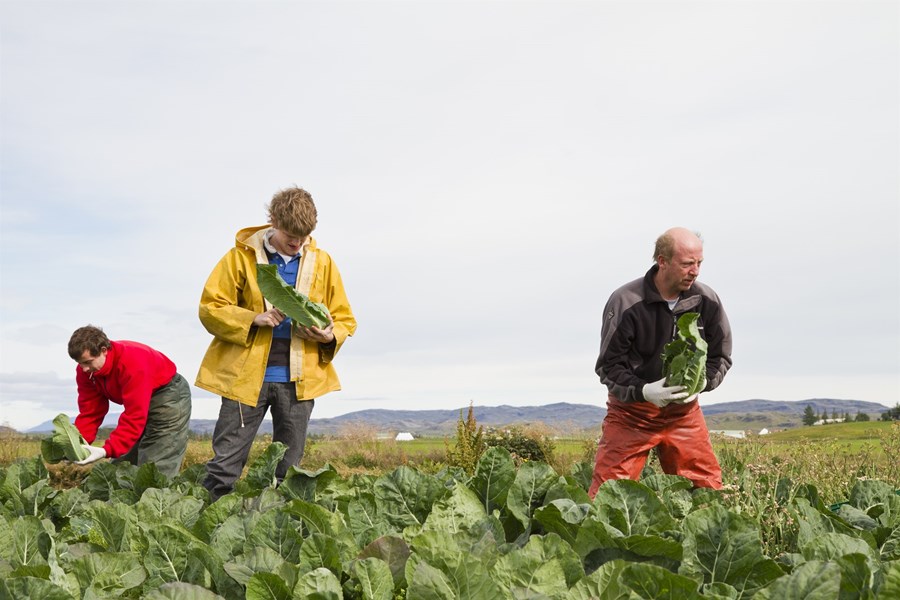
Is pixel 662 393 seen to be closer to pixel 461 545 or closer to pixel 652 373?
pixel 652 373

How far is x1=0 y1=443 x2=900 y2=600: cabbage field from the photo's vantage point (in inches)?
59.2

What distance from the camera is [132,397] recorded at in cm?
570

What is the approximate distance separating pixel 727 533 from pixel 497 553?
52cm

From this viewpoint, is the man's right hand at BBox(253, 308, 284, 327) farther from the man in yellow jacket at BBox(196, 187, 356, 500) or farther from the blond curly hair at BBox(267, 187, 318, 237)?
the blond curly hair at BBox(267, 187, 318, 237)

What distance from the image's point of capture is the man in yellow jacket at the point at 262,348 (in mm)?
4852

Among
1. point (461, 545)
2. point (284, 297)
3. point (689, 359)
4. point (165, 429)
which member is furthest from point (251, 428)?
point (461, 545)

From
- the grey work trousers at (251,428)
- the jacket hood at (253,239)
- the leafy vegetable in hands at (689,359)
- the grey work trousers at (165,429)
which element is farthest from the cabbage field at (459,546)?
the grey work trousers at (165,429)

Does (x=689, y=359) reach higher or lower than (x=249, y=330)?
lower

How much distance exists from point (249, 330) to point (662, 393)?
2.49 meters

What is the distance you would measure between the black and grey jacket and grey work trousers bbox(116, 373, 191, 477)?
3.31 metres

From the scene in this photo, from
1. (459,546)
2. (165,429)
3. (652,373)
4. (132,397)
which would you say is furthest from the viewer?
(165,429)

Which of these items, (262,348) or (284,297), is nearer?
(284,297)

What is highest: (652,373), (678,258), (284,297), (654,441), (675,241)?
(675,241)

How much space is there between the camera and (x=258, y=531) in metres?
2.01
